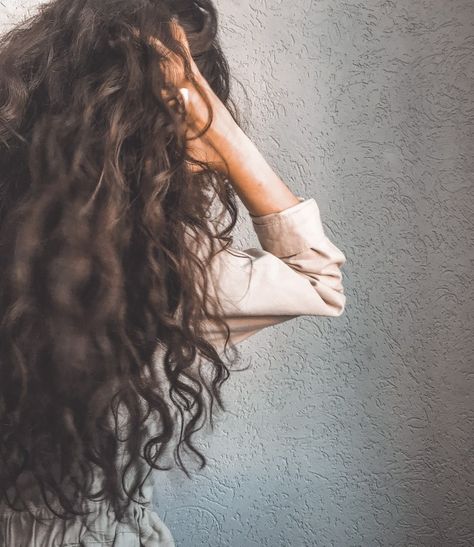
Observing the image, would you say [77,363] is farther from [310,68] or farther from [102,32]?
[310,68]

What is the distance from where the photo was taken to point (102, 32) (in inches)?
24.4

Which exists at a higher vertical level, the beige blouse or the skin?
the skin

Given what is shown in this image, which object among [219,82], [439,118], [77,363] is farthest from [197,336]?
[439,118]

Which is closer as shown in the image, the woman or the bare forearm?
the woman

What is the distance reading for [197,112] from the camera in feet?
2.20

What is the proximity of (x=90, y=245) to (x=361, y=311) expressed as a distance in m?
0.89

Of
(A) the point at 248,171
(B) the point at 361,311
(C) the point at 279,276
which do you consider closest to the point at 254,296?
(C) the point at 279,276

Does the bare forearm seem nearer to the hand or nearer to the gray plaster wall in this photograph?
the hand

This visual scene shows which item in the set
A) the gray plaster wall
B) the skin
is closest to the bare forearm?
the skin

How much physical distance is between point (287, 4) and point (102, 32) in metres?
0.78

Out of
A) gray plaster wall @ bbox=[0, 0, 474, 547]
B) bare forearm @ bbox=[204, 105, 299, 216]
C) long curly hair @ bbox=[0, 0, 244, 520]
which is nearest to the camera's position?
long curly hair @ bbox=[0, 0, 244, 520]

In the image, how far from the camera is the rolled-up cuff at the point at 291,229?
2.47ft

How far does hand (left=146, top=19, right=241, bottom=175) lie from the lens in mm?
640

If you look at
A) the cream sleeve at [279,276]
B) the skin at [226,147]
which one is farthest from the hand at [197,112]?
the cream sleeve at [279,276]
